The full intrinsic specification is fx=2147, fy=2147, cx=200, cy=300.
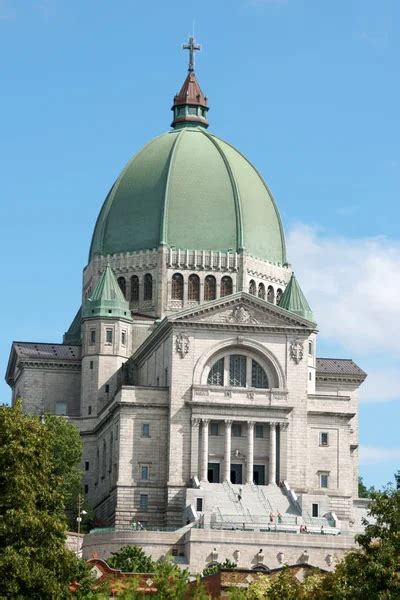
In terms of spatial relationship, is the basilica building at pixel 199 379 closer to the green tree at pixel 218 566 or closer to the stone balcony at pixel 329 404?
the stone balcony at pixel 329 404

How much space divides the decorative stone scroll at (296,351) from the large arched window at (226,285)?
20.1 m

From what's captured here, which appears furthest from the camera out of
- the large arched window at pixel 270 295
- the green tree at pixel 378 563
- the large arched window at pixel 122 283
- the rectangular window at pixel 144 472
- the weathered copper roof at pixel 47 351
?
the large arched window at pixel 270 295

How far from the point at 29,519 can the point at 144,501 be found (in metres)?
56.0

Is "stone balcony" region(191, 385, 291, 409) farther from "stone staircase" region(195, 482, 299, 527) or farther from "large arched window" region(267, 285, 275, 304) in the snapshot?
"large arched window" region(267, 285, 275, 304)

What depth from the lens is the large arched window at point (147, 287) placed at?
182625 mm

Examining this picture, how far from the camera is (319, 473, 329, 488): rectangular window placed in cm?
16300

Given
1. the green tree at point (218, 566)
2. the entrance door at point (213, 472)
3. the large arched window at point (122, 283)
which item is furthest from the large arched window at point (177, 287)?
the green tree at point (218, 566)

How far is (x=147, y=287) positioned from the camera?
183 m

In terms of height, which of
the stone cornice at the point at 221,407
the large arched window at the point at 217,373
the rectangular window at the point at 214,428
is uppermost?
the large arched window at the point at 217,373

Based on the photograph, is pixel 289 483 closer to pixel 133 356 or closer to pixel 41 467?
pixel 133 356

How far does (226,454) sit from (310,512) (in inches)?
372

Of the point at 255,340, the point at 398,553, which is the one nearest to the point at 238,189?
the point at 255,340

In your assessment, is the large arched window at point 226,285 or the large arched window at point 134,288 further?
the large arched window at point 134,288

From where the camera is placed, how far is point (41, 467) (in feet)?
A: 354
